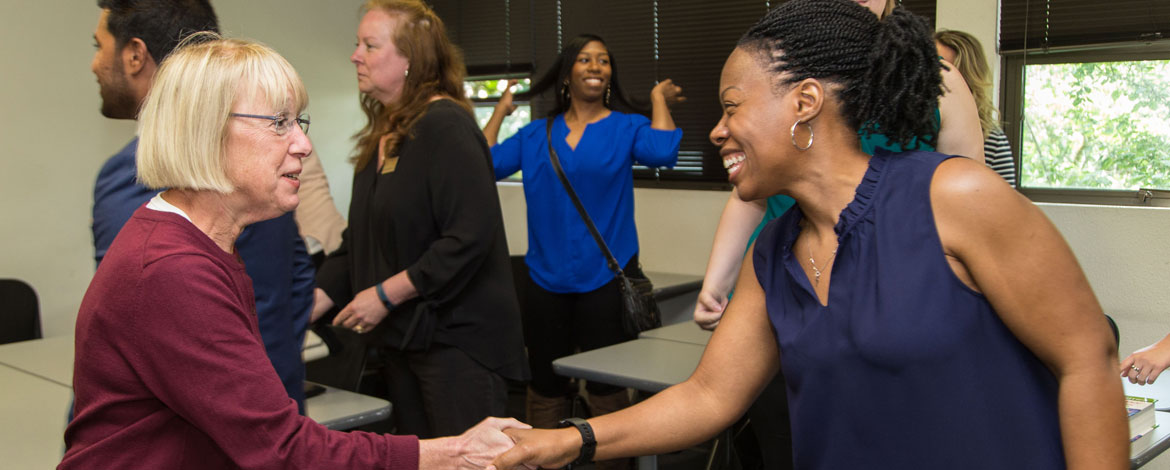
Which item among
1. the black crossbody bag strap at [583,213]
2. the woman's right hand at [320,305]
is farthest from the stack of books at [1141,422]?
the woman's right hand at [320,305]

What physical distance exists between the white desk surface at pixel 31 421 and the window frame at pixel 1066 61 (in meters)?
3.46

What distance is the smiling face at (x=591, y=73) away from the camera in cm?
386

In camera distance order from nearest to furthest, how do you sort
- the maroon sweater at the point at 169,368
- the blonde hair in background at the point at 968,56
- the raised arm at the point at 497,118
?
1. the maroon sweater at the point at 169,368
2. the blonde hair in background at the point at 968,56
3. the raised arm at the point at 497,118

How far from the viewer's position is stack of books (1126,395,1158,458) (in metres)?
2.07

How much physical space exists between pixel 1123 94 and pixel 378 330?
10.1 feet

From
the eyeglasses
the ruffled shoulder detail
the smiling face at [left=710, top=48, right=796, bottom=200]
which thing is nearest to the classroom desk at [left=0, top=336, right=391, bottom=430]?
the eyeglasses

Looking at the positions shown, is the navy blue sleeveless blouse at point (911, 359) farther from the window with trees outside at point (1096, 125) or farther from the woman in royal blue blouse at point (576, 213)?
the window with trees outside at point (1096, 125)

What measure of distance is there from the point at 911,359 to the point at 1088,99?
3.11m

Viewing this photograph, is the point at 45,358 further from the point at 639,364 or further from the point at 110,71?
the point at 639,364

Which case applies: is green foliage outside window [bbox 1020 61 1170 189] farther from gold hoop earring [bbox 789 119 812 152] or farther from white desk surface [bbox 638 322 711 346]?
gold hoop earring [bbox 789 119 812 152]

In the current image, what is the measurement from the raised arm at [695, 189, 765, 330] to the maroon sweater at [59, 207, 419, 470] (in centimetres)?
140

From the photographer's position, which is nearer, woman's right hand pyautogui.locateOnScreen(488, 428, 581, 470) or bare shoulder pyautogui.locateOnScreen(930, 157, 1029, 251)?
bare shoulder pyautogui.locateOnScreen(930, 157, 1029, 251)

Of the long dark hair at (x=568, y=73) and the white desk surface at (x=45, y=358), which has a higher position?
the long dark hair at (x=568, y=73)

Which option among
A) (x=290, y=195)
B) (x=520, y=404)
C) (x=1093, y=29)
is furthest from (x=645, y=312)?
(x=290, y=195)
